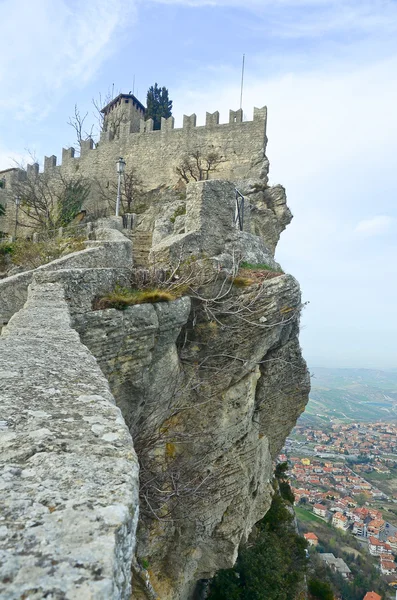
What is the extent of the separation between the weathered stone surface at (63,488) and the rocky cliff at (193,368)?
435 millimetres

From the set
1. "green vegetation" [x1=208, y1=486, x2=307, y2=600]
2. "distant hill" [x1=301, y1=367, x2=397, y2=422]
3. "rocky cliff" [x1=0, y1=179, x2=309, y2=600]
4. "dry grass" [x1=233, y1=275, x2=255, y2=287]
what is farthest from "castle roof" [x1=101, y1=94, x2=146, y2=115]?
"distant hill" [x1=301, y1=367, x2=397, y2=422]

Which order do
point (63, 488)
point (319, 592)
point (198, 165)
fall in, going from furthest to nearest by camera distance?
point (198, 165), point (319, 592), point (63, 488)

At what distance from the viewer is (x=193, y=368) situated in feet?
26.6

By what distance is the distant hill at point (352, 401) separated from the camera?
102 metres

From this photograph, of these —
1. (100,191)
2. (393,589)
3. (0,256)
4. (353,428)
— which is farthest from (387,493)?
(0,256)

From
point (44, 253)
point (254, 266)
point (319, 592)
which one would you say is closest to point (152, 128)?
point (44, 253)

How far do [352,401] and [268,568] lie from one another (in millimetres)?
122258

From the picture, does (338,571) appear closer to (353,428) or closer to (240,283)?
(240,283)

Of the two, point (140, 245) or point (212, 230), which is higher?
point (140, 245)

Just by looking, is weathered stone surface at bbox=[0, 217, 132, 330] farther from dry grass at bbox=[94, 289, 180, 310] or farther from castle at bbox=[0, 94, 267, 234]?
castle at bbox=[0, 94, 267, 234]

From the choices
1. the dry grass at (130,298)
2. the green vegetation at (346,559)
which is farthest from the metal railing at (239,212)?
the green vegetation at (346,559)

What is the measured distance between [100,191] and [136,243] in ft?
47.6

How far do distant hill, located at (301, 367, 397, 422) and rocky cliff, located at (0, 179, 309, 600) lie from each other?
3296 inches

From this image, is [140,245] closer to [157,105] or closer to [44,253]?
[44,253]
